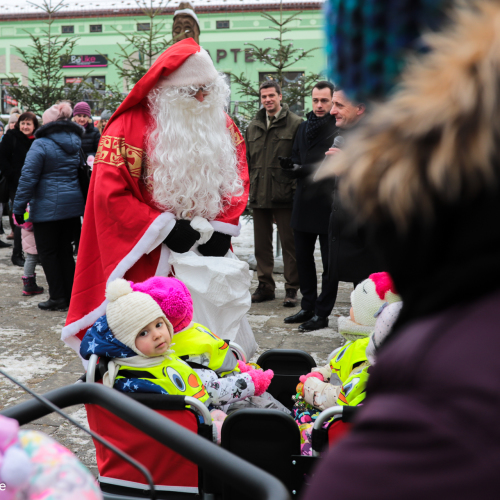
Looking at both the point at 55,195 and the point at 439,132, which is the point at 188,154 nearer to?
the point at 55,195

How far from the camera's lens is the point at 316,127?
4902mm

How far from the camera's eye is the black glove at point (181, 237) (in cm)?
321

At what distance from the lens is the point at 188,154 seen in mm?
3357

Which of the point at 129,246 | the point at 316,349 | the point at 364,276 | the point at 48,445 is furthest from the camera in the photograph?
the point at 316,349

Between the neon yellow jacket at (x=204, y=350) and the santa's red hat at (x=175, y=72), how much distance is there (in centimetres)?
137

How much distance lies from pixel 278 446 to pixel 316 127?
→ 3344mm

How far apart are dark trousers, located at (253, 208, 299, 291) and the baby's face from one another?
3519mm

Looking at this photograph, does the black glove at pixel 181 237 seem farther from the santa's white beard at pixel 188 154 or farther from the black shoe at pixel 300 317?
the black shoe at pixel 300 317

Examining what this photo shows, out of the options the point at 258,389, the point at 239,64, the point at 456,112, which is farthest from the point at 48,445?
the point at 239,64

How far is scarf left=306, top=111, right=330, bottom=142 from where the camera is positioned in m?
4.88

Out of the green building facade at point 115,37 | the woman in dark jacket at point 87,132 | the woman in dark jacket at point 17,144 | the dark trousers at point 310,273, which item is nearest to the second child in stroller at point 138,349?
the dark trousers at point 310,273

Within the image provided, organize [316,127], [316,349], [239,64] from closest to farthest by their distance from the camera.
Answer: [316,349], [316,127], [239,64]

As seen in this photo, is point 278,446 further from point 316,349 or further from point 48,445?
point 316,349

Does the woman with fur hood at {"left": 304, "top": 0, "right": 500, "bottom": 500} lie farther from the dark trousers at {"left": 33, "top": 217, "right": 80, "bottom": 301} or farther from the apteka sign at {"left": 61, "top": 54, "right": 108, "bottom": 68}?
the apteka sign at {"left": 61, "top": 54, "right": 108, "bottom": 68}
